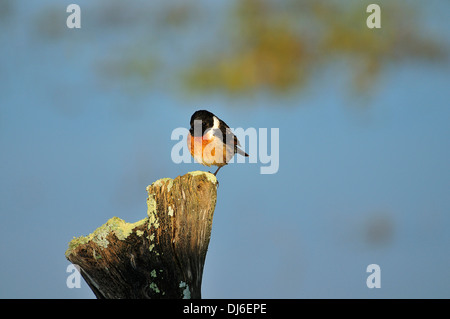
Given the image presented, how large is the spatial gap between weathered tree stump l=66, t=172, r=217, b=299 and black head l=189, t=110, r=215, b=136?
177cm

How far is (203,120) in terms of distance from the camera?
916 centimetres

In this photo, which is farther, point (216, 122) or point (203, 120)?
point (216, 122)

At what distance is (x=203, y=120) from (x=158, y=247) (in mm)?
2760

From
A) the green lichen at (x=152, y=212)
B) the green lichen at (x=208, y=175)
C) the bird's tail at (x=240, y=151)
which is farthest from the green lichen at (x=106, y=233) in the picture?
the bird's tail at (x=240, y=151)

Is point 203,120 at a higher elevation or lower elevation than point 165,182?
higher

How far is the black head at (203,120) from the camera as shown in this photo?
29.9 ft

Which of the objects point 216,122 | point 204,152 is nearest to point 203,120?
point 216,122

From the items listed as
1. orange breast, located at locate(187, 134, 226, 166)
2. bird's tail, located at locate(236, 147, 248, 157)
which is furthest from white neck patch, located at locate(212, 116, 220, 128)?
bird's tail, located at locate(236, 147, 248, 157)

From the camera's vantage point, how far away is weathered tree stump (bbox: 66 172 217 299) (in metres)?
7.20

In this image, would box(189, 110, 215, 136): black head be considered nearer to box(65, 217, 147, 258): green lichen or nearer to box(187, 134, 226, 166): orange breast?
box(187, 134, 226, 166): orange breast

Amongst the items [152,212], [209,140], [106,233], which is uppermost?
[209,140]

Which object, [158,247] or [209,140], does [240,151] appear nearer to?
[209,140]

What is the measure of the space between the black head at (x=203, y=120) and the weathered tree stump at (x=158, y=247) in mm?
1770
